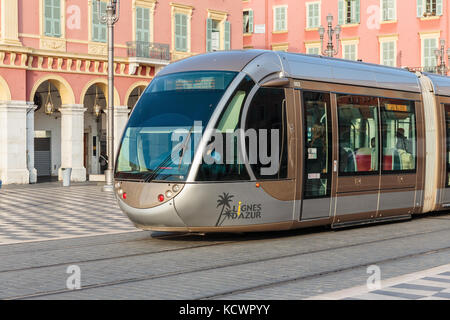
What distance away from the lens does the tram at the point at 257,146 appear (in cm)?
1202

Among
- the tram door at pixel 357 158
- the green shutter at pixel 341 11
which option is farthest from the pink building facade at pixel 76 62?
the tram door at pixel 357 158

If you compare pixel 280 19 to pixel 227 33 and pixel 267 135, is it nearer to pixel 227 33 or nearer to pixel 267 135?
pixel 227 33

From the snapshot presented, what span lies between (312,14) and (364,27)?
3813mm

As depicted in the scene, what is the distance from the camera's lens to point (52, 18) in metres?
34.8

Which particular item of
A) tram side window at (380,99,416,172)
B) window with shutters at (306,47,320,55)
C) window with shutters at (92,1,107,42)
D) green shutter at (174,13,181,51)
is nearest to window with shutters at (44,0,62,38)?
window with shutters at (92,1,107,42)

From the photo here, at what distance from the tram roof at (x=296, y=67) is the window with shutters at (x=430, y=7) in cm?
3584

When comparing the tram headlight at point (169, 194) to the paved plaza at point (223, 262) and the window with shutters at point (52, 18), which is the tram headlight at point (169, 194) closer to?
the paved plaza at point (223, 262)

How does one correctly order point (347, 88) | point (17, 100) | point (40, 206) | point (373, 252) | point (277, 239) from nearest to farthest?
point (373, 252) → point (277, 239) → point (347, 88) → point (40, 206) → point (17, 100)

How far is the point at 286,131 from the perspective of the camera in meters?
13.0

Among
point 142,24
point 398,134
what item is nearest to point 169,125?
point 398,134
